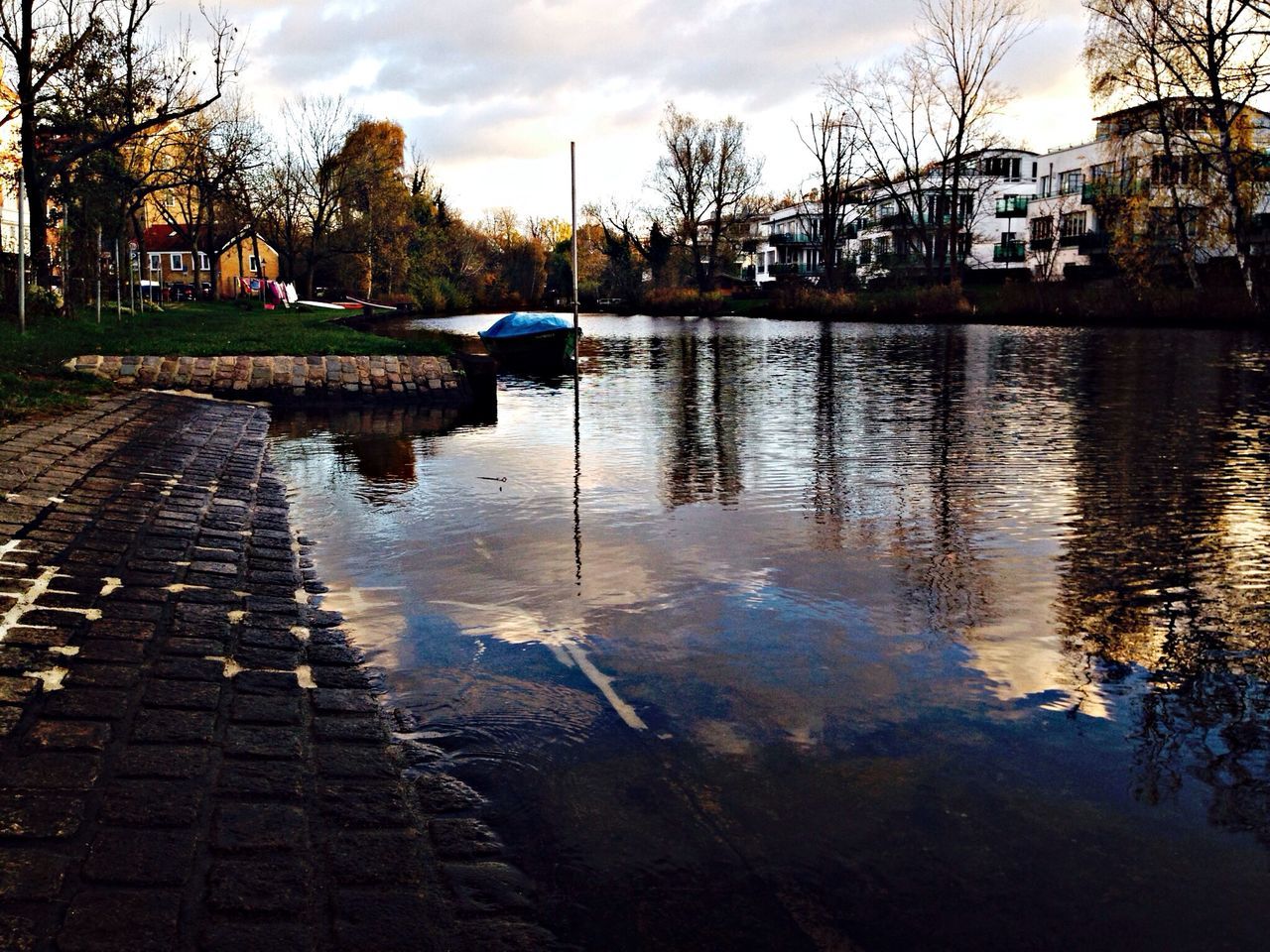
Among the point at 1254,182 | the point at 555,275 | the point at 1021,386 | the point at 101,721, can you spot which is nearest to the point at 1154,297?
the point at 1254,182

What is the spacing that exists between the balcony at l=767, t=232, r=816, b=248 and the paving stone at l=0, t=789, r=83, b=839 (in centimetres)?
12960

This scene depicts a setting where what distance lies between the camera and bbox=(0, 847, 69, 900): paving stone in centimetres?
312

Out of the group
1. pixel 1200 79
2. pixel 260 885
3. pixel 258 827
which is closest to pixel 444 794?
pixel 258 827

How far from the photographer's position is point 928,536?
8703mm

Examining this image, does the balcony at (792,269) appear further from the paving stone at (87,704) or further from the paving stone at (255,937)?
the paving stone at (255,937)

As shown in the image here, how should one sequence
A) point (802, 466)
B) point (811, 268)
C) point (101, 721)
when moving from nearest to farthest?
point (101, 721) → point (802, 466) → point (811, 268)

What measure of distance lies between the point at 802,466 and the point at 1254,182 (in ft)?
130

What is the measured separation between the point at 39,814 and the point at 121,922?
0.74m

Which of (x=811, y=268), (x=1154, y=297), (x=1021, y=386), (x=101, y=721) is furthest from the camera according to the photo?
(x=811, y=268)

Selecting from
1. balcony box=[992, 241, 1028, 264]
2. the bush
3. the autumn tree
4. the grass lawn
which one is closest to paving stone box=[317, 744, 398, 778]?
the grass lawn

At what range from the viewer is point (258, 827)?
3701 millimetres

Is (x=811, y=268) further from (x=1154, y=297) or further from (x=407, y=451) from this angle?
(x=407, y=451)

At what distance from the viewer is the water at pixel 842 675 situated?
3670 mm

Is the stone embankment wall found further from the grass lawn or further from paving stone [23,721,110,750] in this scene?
paving stone [23,721,110,750]
